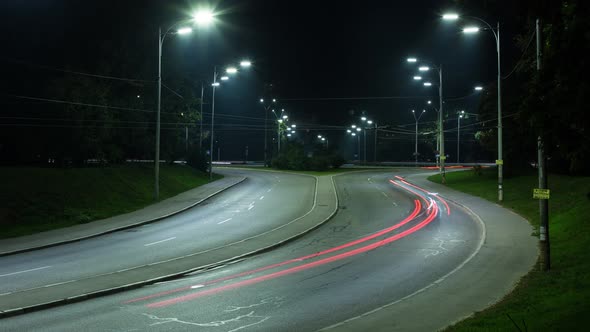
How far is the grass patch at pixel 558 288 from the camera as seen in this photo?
7.90 m

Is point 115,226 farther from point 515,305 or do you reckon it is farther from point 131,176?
point 515,305

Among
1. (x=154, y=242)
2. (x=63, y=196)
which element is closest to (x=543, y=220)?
(x=154, y=242)

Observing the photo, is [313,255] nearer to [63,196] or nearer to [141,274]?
[141,274]

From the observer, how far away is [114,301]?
11.4 metres

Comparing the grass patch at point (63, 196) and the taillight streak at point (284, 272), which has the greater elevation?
the grass patch at point (63, 196)

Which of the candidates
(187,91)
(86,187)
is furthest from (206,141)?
(86,187)

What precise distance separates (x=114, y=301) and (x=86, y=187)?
66.2 feet

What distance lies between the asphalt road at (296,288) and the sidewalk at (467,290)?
0.86 ft

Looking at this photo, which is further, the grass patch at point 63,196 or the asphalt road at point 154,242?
the grass patch at point 63,196

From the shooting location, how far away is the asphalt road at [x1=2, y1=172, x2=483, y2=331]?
32.0ft

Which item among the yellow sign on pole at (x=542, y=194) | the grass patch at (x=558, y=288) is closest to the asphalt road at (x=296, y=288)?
the grass patch at (x=558, y=288)

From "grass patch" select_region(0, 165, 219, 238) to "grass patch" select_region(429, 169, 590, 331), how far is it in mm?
19795

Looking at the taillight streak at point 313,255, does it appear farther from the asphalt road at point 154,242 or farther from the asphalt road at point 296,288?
the asphalt road at point 154,242

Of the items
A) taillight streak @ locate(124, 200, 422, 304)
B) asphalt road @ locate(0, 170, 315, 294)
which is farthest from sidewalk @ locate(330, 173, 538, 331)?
asphalt road @ locate(0, 170, 315, 294)
